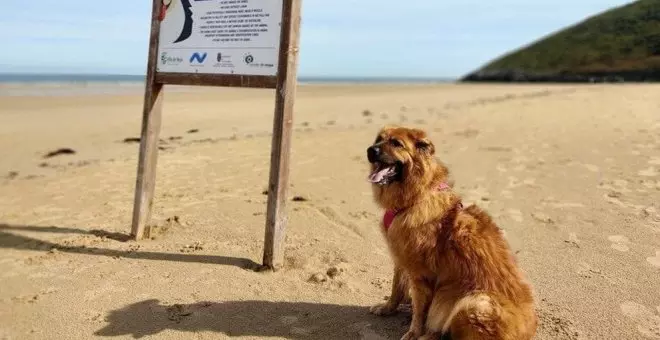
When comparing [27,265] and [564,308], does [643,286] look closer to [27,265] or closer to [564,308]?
[564,308]

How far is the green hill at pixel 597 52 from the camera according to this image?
1986 inches

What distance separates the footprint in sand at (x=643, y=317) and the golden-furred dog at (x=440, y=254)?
1.02 meters

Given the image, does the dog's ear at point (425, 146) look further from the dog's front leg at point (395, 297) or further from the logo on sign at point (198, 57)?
the logo on sign at point (198, 57)

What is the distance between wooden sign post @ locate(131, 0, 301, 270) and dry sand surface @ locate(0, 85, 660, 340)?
57 centimetres

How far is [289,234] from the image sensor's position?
5688 millimetres

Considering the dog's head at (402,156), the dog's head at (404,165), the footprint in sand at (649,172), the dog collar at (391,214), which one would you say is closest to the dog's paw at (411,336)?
the dog collar at (391,214)

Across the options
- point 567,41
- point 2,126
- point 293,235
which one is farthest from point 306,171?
point 567,41

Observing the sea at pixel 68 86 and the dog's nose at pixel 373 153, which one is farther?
the sea at pixel 68 86

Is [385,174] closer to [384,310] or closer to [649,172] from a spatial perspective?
[384,310]

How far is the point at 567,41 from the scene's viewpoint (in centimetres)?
6719

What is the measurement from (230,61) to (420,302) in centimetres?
279

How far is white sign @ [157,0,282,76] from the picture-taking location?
180 inches

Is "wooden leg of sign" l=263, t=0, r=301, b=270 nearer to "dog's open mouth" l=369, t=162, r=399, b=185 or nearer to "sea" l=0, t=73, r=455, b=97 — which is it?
"dog's open mouth" l=369, t=162, r=399, b=185

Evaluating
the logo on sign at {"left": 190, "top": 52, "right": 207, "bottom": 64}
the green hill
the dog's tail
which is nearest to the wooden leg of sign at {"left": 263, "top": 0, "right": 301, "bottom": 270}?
the logo on sign at {"left": 190, "top": 52, "right": 207, "bottom": 64}
